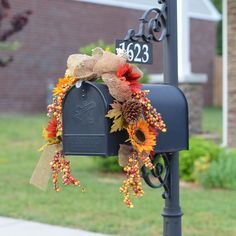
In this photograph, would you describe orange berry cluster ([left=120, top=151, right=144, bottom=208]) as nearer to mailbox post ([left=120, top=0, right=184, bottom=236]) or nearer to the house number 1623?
mailbox post ([left=120, top=0, right=184, bottom=236])

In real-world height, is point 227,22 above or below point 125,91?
above

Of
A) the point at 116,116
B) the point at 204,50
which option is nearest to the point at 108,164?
the point at 116,116

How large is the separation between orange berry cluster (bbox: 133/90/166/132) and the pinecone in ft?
0.23

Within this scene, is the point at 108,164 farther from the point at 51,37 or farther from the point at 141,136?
the point at 51,37

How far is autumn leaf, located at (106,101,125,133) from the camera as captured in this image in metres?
3.78

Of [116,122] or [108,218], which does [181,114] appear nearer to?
[116,122]

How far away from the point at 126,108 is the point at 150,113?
197mm

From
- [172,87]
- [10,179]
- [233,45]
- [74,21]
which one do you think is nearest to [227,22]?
[233,45]

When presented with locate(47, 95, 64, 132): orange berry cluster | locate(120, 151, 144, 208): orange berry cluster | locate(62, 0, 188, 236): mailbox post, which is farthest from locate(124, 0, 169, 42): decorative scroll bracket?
locate(120, 151, 144, 208): orange berry cluster

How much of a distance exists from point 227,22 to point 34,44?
13217 mm

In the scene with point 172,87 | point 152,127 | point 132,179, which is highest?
point 172,87

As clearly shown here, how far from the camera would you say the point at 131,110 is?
12.4ft

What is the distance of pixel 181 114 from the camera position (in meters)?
4.33

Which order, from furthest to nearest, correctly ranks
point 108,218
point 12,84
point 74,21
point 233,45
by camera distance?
point 74,21, point 12,84, point 233,45, point 108,218
